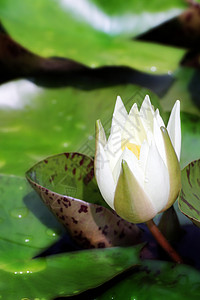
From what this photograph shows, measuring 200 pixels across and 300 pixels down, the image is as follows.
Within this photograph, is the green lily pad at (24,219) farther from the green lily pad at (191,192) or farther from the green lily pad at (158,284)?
the green lily pad at (191,192)

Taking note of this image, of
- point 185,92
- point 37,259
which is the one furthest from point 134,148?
point 185,92

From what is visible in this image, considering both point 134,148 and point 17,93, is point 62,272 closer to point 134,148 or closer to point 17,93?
point 134,148

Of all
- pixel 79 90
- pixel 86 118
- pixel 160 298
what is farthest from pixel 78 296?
pixel 79 90

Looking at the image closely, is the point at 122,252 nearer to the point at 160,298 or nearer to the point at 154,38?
the point at 160,298

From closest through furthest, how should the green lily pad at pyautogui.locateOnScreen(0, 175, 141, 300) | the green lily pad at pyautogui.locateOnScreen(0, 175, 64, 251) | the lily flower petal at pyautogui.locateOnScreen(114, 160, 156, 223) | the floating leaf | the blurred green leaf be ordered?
the lily flower petal at pyautogui.locateOnScreen(114, 160, 156, 223) → the green lily pad at pyautogui.locateOnScreen(0, 175, 141, 300) → the green lily pad at pyautogui.locateOnScreen(0, 175, 64, 251) → the blurred green leaf → the floating leaf

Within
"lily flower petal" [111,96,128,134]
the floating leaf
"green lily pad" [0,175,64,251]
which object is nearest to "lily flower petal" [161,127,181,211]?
"lily flower petal" [111,96,128,134]

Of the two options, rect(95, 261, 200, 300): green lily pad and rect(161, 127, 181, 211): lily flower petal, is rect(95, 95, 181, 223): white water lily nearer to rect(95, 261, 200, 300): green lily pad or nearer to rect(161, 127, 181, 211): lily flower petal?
rect(161, 127, 181, 211): lily flower petal
